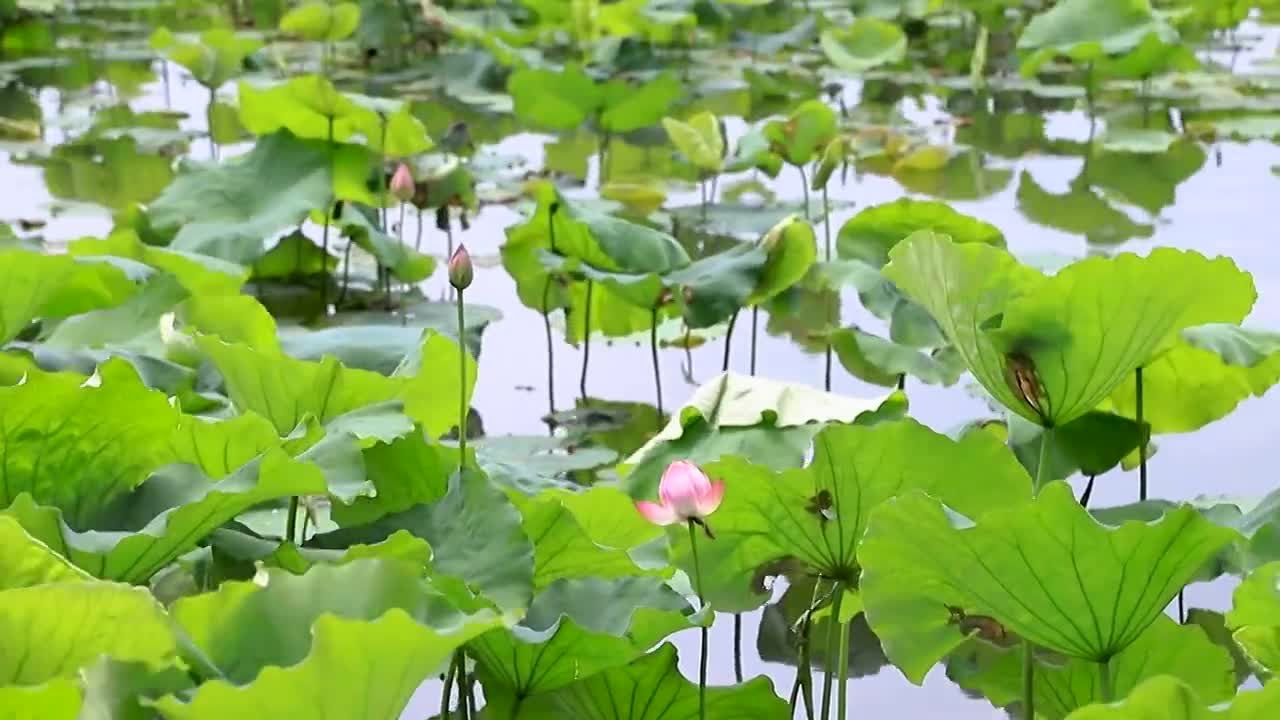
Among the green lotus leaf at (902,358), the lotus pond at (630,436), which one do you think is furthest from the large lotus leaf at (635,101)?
the green lotus leaf at (902,358)

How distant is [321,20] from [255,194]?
1976 mm

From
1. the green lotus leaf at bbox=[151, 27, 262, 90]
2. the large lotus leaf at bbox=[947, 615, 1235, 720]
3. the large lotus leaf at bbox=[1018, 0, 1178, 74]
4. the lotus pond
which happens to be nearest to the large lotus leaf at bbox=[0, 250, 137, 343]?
the lotus pond

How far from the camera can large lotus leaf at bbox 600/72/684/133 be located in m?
3.14

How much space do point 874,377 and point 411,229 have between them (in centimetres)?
111

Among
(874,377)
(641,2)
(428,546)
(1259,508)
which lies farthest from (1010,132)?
(428,546)

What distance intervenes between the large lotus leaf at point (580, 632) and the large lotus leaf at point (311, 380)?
20 centimetres

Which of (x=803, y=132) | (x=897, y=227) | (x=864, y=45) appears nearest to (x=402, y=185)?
(x=897, y=227)

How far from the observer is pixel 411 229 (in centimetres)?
289

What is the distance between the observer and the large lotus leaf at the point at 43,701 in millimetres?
677

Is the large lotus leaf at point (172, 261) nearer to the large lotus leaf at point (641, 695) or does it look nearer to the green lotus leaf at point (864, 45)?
the large lotus leaf at point (641, 695)

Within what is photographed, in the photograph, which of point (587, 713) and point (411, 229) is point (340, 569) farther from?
point (411, 229)

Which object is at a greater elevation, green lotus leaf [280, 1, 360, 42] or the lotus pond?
the lotus pond

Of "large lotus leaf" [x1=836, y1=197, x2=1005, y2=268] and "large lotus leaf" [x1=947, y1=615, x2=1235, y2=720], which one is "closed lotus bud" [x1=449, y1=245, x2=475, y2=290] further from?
"large lotus leaf" [x1=836, y1=197, x2=1005, y2=268]

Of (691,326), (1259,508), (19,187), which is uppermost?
(1259,508)
